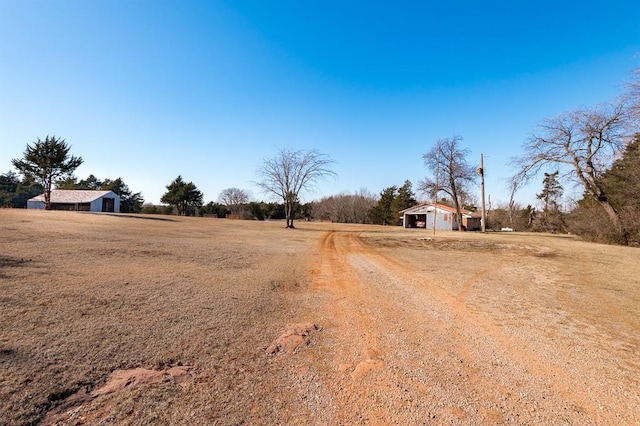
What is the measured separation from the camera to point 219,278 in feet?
20.9

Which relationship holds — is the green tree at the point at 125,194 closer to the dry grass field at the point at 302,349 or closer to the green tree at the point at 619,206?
the dry grass field at the point at 302,349

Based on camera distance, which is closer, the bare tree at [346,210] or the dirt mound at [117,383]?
the dirt mound at [117,383]

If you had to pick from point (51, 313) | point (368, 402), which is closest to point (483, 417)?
point (368, 402)

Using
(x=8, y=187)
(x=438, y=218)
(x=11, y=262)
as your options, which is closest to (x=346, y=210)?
(x=438, y=218)

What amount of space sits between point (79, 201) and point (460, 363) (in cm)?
5436

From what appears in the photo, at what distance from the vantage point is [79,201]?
139 ft

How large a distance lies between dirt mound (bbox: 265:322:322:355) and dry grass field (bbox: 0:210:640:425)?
3 centimetres

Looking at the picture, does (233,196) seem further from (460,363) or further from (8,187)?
(460,363)

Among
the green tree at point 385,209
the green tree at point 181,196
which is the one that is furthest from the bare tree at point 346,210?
the green tree at point 181,196

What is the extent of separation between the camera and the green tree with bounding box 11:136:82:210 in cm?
3334

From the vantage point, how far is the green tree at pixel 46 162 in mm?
33344

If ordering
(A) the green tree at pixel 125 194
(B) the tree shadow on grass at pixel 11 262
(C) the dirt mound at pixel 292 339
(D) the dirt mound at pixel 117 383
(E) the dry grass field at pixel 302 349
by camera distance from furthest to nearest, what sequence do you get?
(A) the green tree at pixel 125 194 < (B) the tree shadow on grass at pixel 11 262 < (C) the dirt mound at pixel 292 339 < (E) the dry grass field at pixel 302 349 < (D) the dirt mound at pixel 117 383

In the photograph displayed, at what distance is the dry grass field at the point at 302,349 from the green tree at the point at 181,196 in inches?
1873

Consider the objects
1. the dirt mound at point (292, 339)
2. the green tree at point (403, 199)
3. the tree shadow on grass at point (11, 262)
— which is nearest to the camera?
the dirt mound at point (292, 339)
